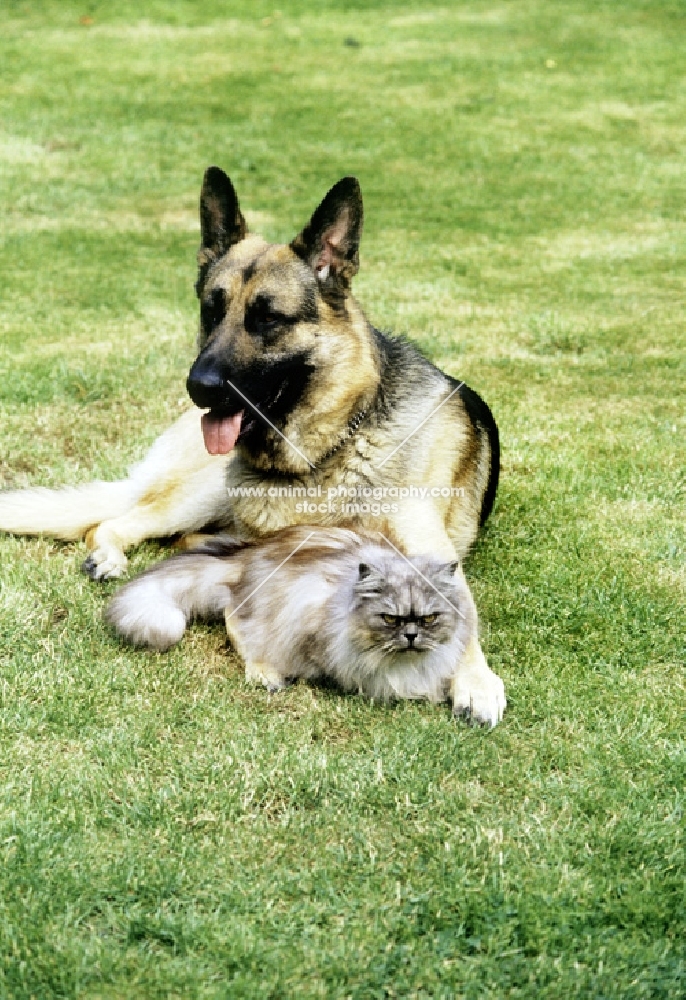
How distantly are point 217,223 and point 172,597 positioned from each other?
5.06ft

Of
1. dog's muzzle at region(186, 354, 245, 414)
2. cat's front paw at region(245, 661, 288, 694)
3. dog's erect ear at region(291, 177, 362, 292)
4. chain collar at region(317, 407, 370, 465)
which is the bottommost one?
cat's front paw at region(245, 661, 288, 694)

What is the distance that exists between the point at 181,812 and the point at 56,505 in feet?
7.30

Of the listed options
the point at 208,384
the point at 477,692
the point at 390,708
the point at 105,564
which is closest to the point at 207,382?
the point at 208,384

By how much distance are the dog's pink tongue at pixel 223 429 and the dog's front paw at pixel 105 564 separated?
2.46 feet

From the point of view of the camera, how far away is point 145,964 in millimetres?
2611

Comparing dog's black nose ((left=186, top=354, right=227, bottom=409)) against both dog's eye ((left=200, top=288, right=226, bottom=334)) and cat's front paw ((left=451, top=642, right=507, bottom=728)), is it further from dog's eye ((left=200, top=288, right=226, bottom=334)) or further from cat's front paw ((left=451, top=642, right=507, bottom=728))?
cat's front paw ((left=451, top=642, right=507, bottom=728))

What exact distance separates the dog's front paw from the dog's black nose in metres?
0.93

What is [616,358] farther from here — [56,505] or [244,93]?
[244,93]

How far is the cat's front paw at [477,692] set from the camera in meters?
3.66

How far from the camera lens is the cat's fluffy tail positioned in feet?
13.2

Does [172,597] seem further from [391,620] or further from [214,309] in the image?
[214,309]

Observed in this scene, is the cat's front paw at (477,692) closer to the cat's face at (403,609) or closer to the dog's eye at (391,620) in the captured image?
the cat's face at (403,609)

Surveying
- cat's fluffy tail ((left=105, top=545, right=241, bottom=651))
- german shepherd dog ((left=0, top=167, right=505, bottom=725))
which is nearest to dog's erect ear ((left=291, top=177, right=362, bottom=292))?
german shepherd dog ((left=0, top=167, right=505, bottom=725))

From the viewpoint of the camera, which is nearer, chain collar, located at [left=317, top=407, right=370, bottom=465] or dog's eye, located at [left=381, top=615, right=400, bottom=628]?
dog's eye, located at [left=381, top=615, right=400, bottom=628]
